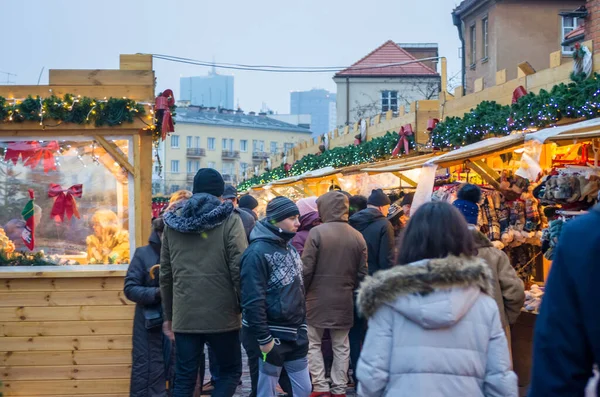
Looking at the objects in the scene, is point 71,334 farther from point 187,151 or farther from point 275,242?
point 187,151

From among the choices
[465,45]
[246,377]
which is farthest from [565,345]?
[465,45]

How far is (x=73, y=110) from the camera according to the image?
25.3ft

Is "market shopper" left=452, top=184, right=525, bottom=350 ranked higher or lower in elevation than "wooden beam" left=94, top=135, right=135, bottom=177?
lower

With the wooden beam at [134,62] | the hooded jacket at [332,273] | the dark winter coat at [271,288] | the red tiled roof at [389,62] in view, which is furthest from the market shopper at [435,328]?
the red tiled roof at [389,62]

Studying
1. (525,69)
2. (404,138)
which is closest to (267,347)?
(525,69)

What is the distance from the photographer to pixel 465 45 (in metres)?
35.4

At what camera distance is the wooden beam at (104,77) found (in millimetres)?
7895

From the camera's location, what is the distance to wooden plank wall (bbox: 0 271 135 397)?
7.63 metres

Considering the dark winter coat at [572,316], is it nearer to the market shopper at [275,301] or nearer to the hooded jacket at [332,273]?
the market shopper at [275,301]

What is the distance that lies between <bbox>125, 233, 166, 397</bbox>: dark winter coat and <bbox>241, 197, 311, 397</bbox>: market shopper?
1.19m

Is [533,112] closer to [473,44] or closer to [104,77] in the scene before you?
[104,77]

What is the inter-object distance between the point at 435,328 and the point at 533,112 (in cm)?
756

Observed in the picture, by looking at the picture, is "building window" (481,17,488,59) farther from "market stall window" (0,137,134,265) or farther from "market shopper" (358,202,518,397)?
"market shopper" (358,202,518,397)

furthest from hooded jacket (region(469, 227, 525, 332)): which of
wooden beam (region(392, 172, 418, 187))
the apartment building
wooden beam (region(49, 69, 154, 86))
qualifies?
the apartment building
